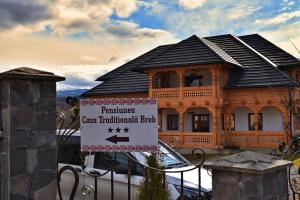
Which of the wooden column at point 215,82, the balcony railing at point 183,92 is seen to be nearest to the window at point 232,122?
the wooden column at point 215,82

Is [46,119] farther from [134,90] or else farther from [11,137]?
[134,90]

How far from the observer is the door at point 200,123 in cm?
2723

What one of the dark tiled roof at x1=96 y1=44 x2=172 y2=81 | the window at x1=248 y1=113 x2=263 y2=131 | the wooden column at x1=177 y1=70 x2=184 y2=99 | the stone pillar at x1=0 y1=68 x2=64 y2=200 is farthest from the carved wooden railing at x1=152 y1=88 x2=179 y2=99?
the stone pillar at x1=0 y1=68 x2=64 y2=200

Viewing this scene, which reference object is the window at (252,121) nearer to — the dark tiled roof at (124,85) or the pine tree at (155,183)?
the dark tiled roof at (124,85)

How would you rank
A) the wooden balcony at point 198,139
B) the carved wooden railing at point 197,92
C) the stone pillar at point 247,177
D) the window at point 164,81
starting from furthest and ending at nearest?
the window at point 164,81
the carved wooden railing at point 197,92
the wooden balcony at point 198,139
the stone pillar at point 247,177

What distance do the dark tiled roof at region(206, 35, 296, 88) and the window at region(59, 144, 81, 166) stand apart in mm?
18396

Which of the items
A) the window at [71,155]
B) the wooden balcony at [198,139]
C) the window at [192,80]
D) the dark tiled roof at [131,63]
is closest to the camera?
the window at [71,155]

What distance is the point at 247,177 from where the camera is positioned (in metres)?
4.04

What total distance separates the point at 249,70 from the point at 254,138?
15.0 ft

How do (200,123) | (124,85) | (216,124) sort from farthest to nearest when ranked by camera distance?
(124,85)
(200,123)
(216,124)

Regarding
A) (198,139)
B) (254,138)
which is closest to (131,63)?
(198,139)

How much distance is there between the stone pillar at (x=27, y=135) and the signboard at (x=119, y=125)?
47cm

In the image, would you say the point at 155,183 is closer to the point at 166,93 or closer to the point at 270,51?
the point at 166,93

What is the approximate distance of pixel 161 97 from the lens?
26781mm
